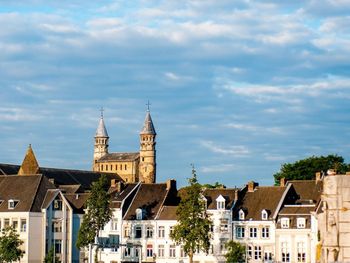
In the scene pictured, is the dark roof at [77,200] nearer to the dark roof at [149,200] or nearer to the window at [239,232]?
the dark roof at [149,200]

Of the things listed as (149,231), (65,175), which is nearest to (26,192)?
(149,231)

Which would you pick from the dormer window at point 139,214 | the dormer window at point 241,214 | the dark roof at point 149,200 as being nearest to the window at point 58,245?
the dark roof at point 149,200

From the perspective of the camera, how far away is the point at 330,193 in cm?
3272

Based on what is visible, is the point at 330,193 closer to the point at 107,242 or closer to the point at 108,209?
the point at 107,242

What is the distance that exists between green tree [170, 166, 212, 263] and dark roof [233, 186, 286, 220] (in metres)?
10.1

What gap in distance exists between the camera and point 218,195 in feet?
409

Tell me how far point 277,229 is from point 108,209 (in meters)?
22.3

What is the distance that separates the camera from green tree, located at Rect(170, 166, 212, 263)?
4345 inches

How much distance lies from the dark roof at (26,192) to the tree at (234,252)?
94.6ft

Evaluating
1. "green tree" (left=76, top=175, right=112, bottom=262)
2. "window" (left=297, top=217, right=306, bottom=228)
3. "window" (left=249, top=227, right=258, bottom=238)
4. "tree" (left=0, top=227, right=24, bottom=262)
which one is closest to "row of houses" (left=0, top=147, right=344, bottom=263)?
"window" (left=249, top=227, right=258, bottom=238)

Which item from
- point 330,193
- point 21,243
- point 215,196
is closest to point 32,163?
point 21,243

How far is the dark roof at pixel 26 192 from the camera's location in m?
127

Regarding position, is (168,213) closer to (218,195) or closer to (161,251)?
(161,251)

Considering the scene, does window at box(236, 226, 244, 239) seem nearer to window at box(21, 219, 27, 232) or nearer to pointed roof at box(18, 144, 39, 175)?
window at box(21, 219, 27, 232)
